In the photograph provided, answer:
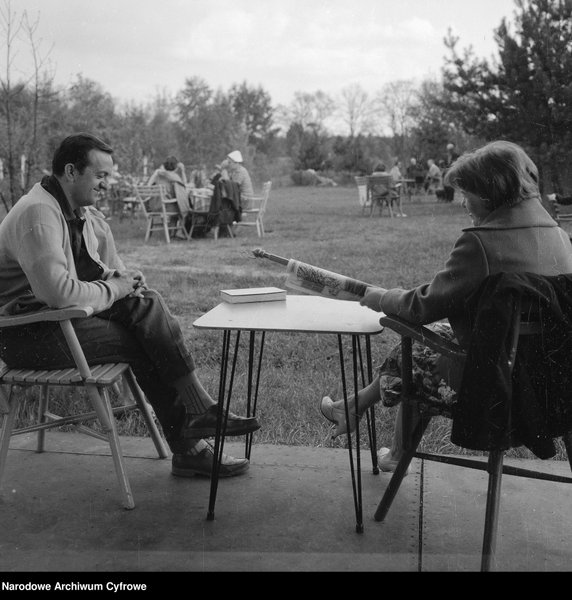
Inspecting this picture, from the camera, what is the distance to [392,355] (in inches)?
91.0

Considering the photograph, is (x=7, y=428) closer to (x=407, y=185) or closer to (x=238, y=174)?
(x=238, y=174)

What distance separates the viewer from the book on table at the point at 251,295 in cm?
244

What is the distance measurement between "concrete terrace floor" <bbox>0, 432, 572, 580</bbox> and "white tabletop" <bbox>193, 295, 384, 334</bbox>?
639 mm

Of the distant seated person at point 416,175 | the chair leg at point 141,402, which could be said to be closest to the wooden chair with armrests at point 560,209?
the chair leg at point 141,402

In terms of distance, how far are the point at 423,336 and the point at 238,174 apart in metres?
9.80

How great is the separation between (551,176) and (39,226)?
1020 cm

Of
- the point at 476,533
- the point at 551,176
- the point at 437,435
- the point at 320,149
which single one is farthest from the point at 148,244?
the point at 320,149

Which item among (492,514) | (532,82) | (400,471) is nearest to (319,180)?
(532,82)

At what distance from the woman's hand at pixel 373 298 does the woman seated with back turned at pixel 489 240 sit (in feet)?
0.15

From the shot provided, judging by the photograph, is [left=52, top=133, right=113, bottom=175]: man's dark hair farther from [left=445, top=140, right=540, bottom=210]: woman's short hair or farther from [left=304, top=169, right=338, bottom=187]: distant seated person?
[left=304, top=169, right=338, bottom=187]: distant seated person

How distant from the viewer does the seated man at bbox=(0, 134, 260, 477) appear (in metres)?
2.36

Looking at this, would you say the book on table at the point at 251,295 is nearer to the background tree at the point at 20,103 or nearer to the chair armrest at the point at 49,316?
the chair armrest at the point at 49,316

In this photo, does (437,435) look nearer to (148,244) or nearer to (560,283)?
(560,283)

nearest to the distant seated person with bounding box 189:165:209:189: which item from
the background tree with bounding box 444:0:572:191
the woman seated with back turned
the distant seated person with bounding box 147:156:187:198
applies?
the distant seated person with bounding box 147:156:187:198
